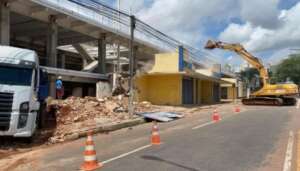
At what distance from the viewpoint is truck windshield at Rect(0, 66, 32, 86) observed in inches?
430

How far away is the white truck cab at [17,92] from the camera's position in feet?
34.5

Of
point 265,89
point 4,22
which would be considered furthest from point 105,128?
point 265,89

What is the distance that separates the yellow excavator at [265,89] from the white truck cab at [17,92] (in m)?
24.5

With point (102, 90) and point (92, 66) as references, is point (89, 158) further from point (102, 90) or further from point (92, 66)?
point (92, 66)

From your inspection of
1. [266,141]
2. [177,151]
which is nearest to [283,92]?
[266,141]

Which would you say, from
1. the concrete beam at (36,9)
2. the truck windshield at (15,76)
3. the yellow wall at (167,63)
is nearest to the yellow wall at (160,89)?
the yellow wall at (167,63)

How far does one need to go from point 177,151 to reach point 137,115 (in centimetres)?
1089

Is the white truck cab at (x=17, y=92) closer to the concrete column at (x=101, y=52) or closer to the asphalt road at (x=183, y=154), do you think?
the asphalt road at (x=183, y=154)

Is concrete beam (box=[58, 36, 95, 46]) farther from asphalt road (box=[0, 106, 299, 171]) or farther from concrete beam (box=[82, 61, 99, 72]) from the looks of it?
asphalt road (box=[0, 106, 299, 171])

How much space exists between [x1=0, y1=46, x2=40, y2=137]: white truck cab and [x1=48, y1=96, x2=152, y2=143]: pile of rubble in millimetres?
2048

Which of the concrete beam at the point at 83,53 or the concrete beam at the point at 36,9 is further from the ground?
the concrete beam at the point at 36,9

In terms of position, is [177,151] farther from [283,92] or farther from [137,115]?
[283,92]

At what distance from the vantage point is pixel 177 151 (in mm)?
8930

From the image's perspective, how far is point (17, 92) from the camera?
10.8m
